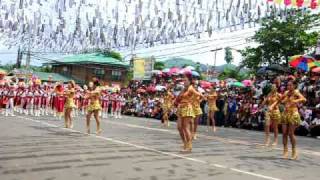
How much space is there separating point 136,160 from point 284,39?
3358 cm

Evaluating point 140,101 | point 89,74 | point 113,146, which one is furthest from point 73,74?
point 113,146

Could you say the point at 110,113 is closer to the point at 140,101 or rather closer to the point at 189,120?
the point at 140,101

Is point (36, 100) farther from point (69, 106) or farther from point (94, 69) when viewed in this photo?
point (94, 69)

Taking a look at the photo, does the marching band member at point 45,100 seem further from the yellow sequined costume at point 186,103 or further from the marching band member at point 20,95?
the yellow sequined costume at point 186,103

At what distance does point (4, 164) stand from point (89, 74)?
210 ft

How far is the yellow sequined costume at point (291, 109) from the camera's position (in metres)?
13.1

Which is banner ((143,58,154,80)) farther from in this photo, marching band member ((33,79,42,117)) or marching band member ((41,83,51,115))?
marching band member ((33,79,42,117))

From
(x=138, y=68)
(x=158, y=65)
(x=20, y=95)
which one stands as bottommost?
(x=20, y=95)

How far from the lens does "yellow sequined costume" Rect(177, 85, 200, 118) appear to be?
1334cm

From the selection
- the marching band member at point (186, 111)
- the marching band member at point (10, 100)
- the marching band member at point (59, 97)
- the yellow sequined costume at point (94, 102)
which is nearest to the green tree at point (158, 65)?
the marching band member at point (10, 100)

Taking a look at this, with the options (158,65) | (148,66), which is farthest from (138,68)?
(158,65)

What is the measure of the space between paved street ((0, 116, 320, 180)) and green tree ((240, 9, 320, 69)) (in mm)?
27805

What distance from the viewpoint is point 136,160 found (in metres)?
11.5

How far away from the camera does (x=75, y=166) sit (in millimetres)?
10398
